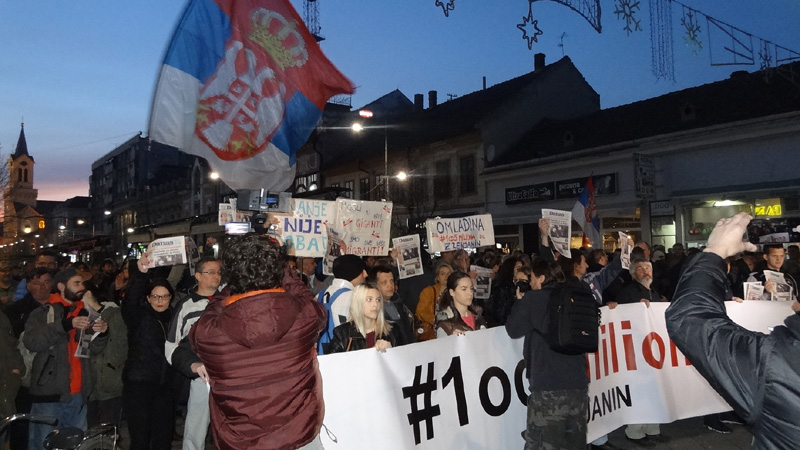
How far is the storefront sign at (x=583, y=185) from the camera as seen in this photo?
2147 cm

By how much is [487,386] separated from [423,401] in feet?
2.41

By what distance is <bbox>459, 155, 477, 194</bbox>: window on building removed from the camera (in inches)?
1102

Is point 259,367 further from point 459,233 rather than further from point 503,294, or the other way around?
point 459,233

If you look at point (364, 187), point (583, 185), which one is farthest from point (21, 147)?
point (583, 185)

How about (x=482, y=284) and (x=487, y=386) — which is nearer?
(x=487, y=386)

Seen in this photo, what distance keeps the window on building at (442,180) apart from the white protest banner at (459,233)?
1914 cm

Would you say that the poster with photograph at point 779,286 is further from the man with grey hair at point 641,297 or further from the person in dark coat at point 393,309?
the person in dark coat at point 393,309

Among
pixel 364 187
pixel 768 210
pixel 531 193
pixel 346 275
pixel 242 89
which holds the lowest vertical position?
pixel 346 275

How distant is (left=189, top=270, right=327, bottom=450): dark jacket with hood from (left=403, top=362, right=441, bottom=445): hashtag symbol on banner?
6.16 ft

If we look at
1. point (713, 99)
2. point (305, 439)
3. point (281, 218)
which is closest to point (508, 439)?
point (305, 439)

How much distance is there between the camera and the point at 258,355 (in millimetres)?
2703

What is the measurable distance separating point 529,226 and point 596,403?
20.1 m

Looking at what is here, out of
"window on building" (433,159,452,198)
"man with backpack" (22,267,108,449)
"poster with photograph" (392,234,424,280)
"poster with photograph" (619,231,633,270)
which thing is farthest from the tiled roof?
"man with backpack" (22,267,108,449)

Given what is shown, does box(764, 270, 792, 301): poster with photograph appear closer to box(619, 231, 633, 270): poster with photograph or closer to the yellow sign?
box(619, 231, 633, 270): poster with photograph
